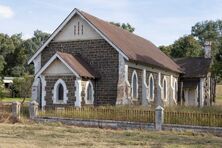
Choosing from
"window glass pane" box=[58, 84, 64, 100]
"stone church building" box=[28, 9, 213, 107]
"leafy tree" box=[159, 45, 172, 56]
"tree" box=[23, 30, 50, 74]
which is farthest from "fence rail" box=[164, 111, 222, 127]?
"tree" box=[23, 30, 50, 74]

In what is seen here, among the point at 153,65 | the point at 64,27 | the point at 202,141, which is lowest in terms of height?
the point at 202,141

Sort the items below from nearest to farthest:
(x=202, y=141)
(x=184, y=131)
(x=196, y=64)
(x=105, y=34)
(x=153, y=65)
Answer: (x=202, y=141) < (x=184, y=131) < (x=105, y=34) < (x=153, y=65) < (x=196, y=64)

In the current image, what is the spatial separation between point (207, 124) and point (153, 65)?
1467 cm

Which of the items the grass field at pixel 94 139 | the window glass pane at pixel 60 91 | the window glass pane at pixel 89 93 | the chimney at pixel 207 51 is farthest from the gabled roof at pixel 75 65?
the chimney at pixel 207 51

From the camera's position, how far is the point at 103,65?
31.9m

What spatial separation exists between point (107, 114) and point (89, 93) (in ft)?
23.2

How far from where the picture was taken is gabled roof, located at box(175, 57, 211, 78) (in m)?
47.3

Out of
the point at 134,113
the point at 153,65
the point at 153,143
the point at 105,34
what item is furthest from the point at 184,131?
the point at 153,65

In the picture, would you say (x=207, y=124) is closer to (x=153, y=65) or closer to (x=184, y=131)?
(x=184, y=131)

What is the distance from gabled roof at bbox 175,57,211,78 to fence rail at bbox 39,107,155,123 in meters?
24.4

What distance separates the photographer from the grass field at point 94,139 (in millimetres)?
16172

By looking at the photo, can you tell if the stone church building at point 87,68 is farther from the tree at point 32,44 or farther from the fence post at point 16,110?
the tree at point 32,44

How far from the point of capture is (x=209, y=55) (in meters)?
52.8

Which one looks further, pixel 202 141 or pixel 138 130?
pixel 138 130
